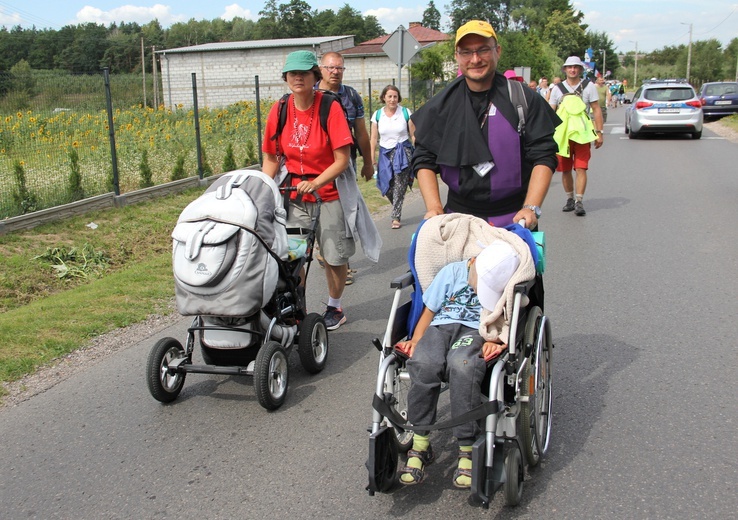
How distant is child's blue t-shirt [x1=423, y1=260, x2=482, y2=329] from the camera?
3670 millimetres

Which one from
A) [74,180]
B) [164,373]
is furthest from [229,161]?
[164,373]

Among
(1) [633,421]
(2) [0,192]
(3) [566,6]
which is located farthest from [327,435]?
(3) [566,6]

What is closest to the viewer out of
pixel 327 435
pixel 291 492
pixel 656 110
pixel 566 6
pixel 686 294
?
pixel 291 492

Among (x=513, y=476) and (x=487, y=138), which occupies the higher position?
(x=487, y=138)

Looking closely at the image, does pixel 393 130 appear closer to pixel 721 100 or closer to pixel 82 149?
pixel 82 149

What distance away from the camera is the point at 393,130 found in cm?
Result: 1011

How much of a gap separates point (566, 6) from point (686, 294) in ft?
337

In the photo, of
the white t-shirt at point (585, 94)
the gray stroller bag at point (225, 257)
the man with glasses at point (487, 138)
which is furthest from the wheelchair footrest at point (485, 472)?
the white t-shirt at point (585, 94)

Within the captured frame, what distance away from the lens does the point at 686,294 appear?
677cm

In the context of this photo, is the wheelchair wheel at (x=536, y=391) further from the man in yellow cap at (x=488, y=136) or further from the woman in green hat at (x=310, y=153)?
the woman in green hat at (x=310, y=153)

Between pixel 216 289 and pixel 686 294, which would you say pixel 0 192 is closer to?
pixel 216 289

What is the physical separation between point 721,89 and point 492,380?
114 feet

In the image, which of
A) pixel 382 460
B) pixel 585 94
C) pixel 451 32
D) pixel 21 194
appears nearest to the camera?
pixel 382 460

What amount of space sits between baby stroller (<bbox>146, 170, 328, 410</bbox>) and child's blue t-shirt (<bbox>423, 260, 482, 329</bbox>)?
1.21 metres
